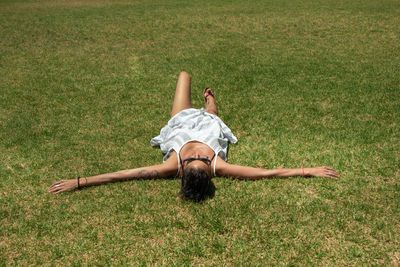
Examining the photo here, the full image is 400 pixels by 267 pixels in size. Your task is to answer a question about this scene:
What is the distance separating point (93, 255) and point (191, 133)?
2.38 metres

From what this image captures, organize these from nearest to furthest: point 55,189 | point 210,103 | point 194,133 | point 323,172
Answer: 1. point 55,189
2. point 323,172
3. point 194,133
4. point 210,103

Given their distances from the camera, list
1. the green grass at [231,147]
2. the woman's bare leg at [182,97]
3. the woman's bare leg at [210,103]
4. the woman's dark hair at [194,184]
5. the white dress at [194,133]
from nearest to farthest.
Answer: the green grass at [231,147] → the woman's dark hair at [194,184] → the white dress at [194,133] → the woman's bare leg at [182,97] → the woman's bare leg at [210,103]

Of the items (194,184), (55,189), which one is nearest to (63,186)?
(55,189)

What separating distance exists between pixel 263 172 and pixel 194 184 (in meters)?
1.11

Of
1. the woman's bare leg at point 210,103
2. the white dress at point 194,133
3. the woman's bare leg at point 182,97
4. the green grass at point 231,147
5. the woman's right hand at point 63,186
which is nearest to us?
the green grass at point 231,147

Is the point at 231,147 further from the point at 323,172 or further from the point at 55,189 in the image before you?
the point at 55,189

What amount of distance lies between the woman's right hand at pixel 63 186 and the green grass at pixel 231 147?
14 cm

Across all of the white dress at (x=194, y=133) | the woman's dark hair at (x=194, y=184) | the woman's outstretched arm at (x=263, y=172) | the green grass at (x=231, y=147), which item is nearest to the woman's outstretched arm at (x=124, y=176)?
the green grass at (x=231, y=147)

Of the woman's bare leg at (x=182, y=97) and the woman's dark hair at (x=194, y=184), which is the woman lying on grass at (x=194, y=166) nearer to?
the woman's dark hair at (x=194, y=184)

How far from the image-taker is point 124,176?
496 centimetres

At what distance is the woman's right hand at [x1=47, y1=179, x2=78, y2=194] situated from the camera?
15.9 feet

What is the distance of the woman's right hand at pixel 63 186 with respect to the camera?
15.9 feet

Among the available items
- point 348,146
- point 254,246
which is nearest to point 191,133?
point 254,246

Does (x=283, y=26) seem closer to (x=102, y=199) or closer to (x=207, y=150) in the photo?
(x=207, y=150)
